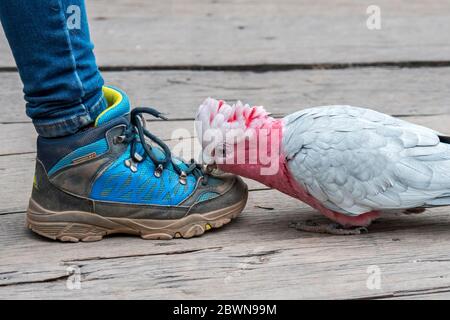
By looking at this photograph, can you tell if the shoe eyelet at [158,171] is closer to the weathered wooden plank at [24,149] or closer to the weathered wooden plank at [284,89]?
the weathered wooden plank at [24,149]

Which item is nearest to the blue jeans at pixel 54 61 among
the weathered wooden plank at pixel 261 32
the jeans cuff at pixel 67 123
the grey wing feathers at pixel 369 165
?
the jeans cuff at pixel 67 123

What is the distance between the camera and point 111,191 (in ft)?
4.69

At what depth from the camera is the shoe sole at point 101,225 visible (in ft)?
4.68

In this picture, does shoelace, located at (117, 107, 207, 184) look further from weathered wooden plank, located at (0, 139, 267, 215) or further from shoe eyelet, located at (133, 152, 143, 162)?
weathered wooden plank, located at (0, 139, 267, 215)

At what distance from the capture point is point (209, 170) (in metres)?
1.53

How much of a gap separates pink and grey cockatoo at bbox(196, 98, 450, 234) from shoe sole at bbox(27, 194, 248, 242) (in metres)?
0.12

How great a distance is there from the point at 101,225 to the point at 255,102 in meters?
0.85

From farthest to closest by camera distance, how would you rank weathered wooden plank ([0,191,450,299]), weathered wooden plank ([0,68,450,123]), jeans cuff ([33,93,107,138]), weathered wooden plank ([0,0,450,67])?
weathered wooden plank ([0,0,450,67]), weathered wooden plank ([0,68,450,123]), jeans cuff ([33,93,107,138]), weathered wooden plank ([0,191,450,299])

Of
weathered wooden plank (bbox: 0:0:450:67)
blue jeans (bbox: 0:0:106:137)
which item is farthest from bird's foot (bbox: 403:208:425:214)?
weathered wooden plank (bbox: 0:0:450:67)

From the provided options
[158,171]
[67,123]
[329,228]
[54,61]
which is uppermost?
[54,61]

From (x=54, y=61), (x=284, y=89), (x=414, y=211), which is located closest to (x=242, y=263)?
A: (x=414, y=211)

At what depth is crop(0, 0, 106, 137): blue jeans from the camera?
1.28 meters

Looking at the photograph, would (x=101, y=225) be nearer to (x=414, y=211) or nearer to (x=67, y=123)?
(x=67, y=123)

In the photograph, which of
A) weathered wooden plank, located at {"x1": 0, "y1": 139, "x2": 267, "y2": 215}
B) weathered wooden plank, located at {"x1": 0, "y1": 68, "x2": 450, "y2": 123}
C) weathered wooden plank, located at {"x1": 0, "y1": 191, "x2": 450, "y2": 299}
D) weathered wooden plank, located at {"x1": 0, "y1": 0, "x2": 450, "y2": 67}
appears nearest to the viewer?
weathered wooden plank, located at {"x1": 0, "y1": 191, "x2": 450, "y2": 299}
